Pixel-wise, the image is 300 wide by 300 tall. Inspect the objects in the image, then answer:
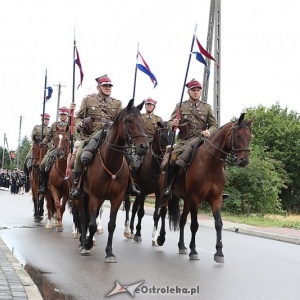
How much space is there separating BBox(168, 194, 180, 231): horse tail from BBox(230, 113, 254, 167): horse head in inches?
107

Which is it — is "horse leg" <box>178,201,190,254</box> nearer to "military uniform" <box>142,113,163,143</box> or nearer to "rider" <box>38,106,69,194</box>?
"military uniform" <box>142,113,163,143</box>

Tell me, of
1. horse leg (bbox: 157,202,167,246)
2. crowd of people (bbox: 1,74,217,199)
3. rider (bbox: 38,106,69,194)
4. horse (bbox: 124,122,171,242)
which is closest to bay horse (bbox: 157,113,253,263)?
crowd of people (bbox: 1,74,217,199)

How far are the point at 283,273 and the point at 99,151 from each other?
12.8ft

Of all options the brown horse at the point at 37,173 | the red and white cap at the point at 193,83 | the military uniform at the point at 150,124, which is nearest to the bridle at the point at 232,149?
the red and white cap at the point at 193,83

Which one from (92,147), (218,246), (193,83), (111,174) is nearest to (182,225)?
(218,246)

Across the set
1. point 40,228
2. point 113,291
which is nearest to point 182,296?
point 113,291

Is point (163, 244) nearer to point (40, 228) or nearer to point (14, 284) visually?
point (40, 228)

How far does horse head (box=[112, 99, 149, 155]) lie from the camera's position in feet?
33.4

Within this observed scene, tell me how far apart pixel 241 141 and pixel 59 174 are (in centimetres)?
682

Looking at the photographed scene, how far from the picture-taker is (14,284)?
7.89m

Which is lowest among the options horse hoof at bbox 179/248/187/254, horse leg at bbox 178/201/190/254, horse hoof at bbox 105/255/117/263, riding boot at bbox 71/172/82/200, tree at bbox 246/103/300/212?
horse hoof at bbox 105/255/117/263

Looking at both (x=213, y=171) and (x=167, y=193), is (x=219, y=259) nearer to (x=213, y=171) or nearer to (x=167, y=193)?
(x=213, y=171)

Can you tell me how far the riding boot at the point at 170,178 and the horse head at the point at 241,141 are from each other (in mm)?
1661

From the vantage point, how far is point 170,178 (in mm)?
12422
